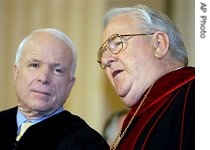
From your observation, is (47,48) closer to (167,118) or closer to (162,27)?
(162,27)

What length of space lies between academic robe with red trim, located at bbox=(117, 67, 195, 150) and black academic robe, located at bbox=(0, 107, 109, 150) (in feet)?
1.01

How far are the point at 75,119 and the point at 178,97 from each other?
862 millimetres

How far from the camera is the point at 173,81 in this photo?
1921 mm

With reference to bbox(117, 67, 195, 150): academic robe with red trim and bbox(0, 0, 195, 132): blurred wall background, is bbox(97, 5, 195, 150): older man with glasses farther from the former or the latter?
bbox(0, 0, 195, 132): blurred wall background

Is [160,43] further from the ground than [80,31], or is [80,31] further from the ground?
[80,31]

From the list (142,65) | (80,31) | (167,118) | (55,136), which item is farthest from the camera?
(80,31)

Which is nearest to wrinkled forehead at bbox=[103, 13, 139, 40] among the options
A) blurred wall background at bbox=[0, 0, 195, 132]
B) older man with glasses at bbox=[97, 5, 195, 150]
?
older man with glasses at bbox=[97, 5, 195, 150]

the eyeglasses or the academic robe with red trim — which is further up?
the eyeglasses

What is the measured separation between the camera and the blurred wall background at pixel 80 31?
420cm

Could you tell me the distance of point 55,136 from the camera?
2430 mm

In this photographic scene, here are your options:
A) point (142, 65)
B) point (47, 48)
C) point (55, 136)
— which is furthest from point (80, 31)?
point (142, 65)

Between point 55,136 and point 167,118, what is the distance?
0.84m

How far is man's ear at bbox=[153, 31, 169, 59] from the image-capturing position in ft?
6.76

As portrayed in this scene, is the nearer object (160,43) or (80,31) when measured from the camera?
(160,43)
